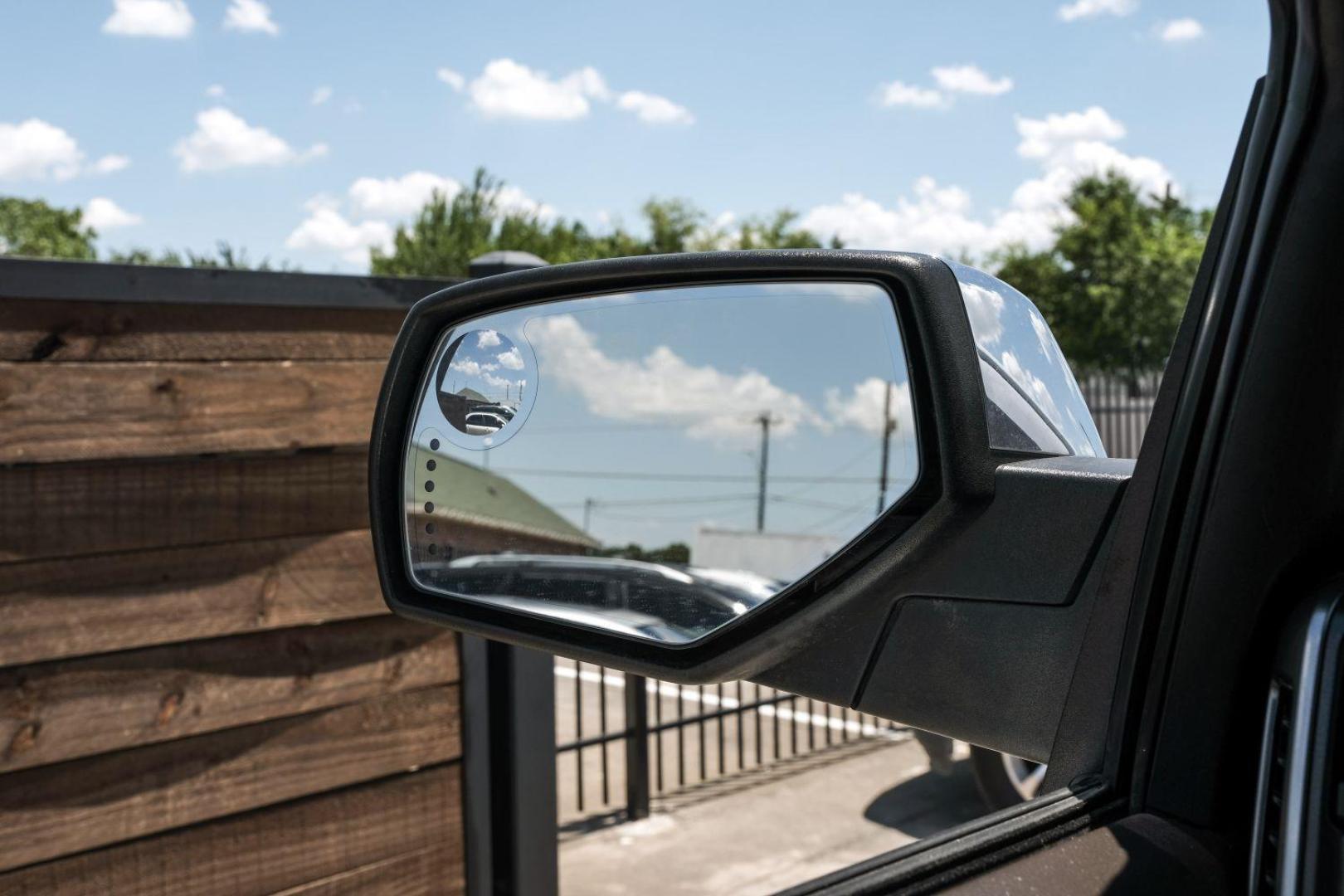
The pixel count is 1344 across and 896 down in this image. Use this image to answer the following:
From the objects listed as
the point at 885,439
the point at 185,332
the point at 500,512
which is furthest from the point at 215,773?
the point at 885,439

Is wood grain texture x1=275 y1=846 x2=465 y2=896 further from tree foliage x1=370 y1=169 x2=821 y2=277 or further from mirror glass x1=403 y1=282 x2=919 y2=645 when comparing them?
tree foliage x1=370 y1=169 x2=821 y2=277

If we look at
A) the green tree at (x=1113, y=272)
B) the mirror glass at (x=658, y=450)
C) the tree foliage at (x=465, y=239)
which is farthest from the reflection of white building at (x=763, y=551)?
the tree foliage at (x=465, y=239)

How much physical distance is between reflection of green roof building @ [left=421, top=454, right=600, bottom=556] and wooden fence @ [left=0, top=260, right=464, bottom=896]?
0.94 meters

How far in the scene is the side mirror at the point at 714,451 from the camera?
0.86m

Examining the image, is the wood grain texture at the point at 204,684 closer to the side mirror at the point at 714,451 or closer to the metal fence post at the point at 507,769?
the metal fence post at the point at 507,769

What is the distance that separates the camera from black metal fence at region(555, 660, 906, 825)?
5.67 meters

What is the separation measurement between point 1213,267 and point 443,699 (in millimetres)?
2207

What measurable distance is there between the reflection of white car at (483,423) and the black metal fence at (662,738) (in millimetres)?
3766

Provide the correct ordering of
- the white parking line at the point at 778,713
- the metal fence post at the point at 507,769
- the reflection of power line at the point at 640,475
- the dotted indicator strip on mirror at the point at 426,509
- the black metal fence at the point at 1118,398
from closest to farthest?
the dotted indicator strip on mirror at the point at 426,509 → the reflection of power line at the point at 640,475 → the black metal fence at the point at 1118,398 → the metal fence post at the point at 507,769 → the white parking line at the point at 778,713

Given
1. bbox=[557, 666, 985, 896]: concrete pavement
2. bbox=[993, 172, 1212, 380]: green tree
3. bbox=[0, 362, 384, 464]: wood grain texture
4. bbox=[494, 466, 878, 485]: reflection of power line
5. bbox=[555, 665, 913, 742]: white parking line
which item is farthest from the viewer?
bbox=[555, 665, 913, 742]: white parking line

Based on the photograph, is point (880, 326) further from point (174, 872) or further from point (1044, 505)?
point (174, 872)

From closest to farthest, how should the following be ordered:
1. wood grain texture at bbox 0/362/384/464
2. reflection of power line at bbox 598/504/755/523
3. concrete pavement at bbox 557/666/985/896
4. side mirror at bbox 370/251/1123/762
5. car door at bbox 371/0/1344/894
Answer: car door at bbox 371/0/1344/894
side mirror at bbox 370/251/1123/762
reflection of power line at bbox 598/504/755/523
wood grain texture at bbox 0/362/384/464
concrete pavement at bbox 557/666/985/896

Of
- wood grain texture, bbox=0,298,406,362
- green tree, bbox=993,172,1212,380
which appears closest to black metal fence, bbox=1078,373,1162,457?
green tree, bbox=993,172,1212,380

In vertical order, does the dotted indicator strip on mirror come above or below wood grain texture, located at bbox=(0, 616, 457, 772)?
above
